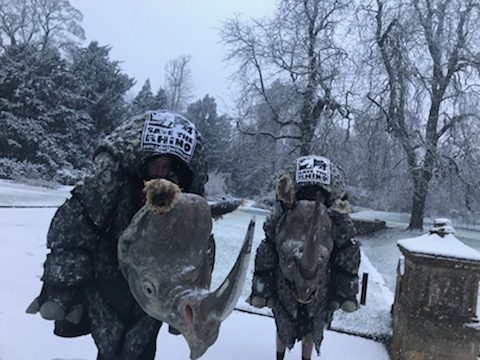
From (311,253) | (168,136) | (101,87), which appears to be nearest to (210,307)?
(168,136)

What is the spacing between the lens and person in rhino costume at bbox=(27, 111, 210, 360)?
6.44 feet

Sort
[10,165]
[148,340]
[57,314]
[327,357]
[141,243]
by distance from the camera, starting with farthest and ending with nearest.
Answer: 1. [10,165]
2. [327,357]
3. [148,340]
4. [57,314]
5. [141,243]

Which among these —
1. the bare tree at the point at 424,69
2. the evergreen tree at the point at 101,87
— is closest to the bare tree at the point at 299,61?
the bare tree at the point at 424,69

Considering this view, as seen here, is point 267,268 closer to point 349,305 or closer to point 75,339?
point 349,305

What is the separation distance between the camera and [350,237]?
3.54 meters

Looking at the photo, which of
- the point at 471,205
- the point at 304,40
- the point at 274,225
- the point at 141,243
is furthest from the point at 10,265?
the point at 471,205

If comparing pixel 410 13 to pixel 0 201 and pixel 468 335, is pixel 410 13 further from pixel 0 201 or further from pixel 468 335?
pixel 468 335

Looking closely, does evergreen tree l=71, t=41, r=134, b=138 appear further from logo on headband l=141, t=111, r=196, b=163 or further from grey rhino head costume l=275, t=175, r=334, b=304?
logo on headband l=141, t=111, r=196, b=163

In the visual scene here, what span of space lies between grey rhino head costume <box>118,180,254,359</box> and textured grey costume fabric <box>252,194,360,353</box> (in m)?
1.82

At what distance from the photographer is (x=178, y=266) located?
1.64 meters

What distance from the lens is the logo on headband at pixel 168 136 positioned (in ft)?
6.78

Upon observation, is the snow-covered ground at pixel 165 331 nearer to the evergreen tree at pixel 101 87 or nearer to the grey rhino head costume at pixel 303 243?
the grey rhino head costume at pixel 303 243

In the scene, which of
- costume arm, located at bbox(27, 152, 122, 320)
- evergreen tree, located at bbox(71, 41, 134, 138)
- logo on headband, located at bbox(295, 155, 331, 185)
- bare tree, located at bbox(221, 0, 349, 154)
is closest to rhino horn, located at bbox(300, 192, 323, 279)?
logo on headband, located at bbox(295, 155, 331, 185)

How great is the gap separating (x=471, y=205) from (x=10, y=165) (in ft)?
67.9
